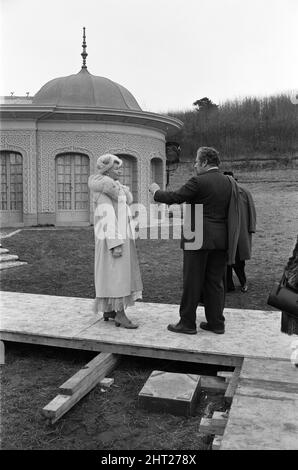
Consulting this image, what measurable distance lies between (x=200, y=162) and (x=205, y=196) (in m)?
0.38

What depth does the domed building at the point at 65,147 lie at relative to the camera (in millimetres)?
16766

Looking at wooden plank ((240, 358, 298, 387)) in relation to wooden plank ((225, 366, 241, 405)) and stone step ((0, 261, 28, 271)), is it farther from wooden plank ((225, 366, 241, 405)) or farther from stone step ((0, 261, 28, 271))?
stone step ((0, 261, 28, 271))

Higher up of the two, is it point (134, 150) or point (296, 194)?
point (134, 150)

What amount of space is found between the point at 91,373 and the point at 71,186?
13.7m

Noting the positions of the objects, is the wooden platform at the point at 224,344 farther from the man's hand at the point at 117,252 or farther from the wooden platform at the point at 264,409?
the man's hand at the point at 117,252

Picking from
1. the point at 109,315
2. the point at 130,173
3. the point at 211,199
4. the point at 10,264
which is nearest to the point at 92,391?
the point at 109,315

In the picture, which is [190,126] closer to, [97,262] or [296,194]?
[296,194]

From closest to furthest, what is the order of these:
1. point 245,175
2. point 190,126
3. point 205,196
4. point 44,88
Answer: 1. point 205,196
2. point 44,88
3. point 245,175
4. point 190,126

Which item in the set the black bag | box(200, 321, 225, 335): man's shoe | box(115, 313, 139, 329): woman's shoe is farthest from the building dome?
the black bag

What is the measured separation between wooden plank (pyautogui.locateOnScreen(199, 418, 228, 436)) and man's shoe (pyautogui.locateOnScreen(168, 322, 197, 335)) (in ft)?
5.15

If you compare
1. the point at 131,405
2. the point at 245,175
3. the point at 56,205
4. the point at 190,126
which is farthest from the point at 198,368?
the point at 190,126

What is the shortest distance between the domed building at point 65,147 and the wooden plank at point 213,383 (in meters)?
13.5

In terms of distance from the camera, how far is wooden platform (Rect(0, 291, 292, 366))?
14.5 ft

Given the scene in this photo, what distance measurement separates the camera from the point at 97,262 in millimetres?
5059
